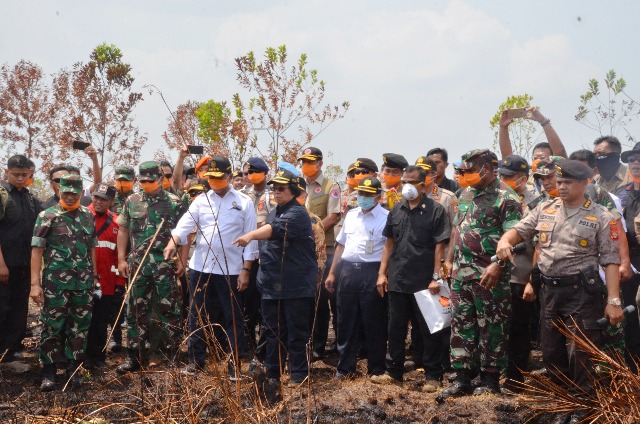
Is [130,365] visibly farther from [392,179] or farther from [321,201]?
[392,179]

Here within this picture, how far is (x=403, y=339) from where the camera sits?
23.4 feet

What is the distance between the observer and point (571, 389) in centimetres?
561

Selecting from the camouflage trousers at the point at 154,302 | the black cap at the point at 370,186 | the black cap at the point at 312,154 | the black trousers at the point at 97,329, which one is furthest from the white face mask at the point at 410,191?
the black trousers at the point at 97,329

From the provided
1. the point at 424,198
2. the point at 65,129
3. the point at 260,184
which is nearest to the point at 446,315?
the point at 424,198

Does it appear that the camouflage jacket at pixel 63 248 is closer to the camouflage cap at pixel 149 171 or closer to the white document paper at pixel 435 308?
the camouflage cap at pixel 149 171

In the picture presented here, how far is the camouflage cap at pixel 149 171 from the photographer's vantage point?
308 inches

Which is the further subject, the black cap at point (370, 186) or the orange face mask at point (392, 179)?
the orange face mask at point (392, 179)

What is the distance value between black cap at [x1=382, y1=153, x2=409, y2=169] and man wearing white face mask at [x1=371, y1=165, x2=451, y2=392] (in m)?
0.95

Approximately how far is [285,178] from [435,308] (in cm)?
183

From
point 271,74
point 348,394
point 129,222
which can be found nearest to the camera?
point 348,394

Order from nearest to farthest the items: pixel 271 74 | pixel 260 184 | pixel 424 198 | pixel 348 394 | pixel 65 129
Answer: pixel 348 394
pixel 424 198
pixel 260 184
pixel 271 74
pixel 65 129

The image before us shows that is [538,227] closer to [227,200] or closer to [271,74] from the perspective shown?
[227,200]

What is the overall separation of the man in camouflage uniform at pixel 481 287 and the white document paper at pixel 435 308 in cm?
18

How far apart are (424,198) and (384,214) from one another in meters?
0.58
